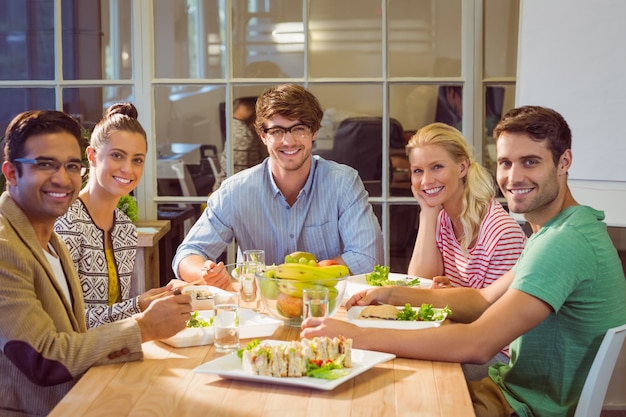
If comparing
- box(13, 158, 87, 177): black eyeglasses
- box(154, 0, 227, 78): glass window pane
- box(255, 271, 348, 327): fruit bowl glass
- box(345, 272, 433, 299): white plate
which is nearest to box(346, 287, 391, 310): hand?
box(345, 272, 433, 299): white plate

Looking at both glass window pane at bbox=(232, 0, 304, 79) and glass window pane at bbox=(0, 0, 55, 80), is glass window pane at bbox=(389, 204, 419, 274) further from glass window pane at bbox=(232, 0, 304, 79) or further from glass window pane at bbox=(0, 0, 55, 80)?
glass window pane at bbox=(0, 0, 55, 80)

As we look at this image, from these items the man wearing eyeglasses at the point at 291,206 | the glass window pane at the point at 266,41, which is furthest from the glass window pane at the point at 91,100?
the man wearing eyeglasses at the point at 291,206

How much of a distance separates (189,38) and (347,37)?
0.77 m

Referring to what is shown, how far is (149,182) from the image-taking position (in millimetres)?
4488

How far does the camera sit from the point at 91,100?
446 centimetres

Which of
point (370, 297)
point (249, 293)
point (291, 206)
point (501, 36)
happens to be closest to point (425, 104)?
point (501, 36)

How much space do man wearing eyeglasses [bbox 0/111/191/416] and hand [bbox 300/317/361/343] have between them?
292 millimetres

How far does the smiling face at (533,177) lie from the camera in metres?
2.24

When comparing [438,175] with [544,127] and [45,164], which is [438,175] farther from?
[45,164]

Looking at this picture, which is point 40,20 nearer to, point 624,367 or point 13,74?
point 13,74

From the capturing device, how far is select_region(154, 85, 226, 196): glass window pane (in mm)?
4449

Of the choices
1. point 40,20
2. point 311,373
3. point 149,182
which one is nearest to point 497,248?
point 311,373

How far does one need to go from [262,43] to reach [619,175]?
1801 millimetres

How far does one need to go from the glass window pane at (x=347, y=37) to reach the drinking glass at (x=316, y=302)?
8.15 ft
